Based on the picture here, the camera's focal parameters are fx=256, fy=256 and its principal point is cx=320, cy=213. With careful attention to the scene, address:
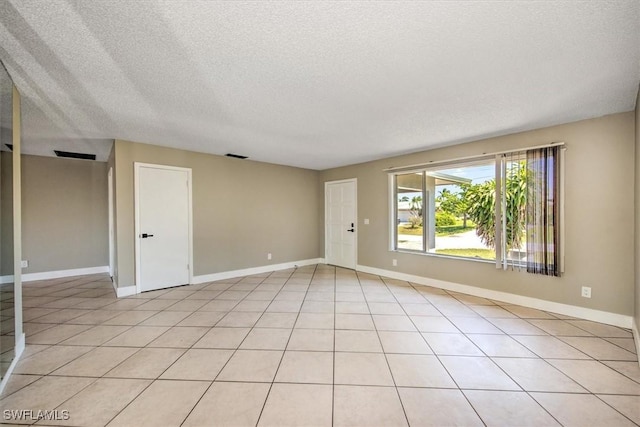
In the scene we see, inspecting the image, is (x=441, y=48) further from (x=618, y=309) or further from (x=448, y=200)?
(x=618, y=309)

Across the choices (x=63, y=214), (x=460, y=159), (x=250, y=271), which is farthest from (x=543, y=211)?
(x=63, y=214)

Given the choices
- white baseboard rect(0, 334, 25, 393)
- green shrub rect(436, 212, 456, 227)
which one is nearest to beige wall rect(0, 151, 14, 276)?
white baseboard rect(0, 334, 25, 393)

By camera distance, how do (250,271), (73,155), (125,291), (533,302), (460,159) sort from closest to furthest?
(533,302)
(125,291)
(460,159)
(73,155)
(250,271)

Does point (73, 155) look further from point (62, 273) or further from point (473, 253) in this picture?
point (473, 253)

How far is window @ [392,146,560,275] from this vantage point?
3234mm

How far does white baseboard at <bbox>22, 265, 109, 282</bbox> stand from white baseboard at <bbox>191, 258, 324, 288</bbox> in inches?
104

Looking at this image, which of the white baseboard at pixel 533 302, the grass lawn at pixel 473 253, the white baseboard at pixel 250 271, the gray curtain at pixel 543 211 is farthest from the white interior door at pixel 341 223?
the gray curtain at pixel 543 211

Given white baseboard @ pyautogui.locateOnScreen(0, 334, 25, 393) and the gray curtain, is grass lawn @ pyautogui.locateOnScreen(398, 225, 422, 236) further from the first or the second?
white baseboard @ pyautogui.locateOnScreen(0, 334, 25, 393)

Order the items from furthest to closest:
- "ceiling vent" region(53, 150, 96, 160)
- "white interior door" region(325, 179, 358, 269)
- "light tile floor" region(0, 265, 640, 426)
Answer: "white interior door" region(325, 179, 358, 269) → "ceiling vent" region(53, 150, 96, 160) → "light tile floor" region(0, 265, 640, 426)

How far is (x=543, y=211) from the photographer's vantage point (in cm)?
324

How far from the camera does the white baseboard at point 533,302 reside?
2.86m

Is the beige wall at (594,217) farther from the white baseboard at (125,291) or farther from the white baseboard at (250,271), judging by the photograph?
the white baseboard at (125,291)

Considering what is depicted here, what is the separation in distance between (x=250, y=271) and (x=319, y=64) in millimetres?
4344

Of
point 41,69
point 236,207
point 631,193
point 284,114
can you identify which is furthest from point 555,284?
point 41,69
